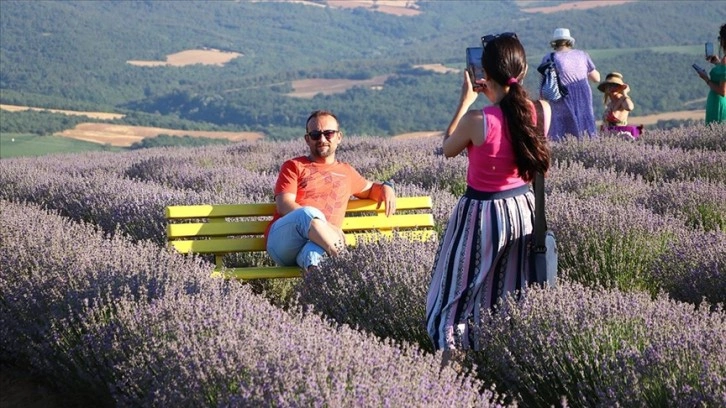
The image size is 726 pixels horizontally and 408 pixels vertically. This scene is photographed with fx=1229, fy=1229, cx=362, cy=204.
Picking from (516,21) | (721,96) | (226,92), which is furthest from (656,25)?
(721,96)

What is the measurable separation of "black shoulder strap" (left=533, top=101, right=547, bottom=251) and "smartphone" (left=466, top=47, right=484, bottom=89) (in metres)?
0.22

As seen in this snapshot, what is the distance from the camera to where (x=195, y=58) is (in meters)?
138

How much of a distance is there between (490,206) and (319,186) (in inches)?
65.6

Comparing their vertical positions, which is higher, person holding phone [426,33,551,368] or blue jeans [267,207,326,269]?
person holding phone [426,33,551,368]

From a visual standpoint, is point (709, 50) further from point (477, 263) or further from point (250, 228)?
point (477, 263)

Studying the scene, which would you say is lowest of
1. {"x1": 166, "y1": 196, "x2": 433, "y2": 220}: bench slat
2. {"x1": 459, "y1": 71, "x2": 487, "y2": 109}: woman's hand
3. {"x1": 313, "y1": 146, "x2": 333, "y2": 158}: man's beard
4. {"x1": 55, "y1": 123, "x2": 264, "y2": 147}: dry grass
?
{"x1": 55, "y1": 123, "x2": 264, "y2": 147}: dry grass

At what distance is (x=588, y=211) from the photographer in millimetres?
5465

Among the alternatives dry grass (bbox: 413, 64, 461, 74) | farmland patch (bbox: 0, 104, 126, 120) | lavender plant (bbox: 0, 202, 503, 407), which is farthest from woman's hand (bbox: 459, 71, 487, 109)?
dry grass (bbox: 413, 64, 461, 74)

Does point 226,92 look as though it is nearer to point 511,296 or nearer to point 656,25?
point 656,25

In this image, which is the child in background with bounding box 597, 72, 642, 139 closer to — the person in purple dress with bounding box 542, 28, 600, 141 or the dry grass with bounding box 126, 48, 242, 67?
the person in purple dress with bounding box 542, 28, 600, 141

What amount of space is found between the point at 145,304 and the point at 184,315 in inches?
11.3

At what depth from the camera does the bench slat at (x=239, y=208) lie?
5.59 metres

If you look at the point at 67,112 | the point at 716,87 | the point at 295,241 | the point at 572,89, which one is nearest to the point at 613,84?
the point at 716,87

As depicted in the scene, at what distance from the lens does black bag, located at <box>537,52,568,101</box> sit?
10508 millimetres
